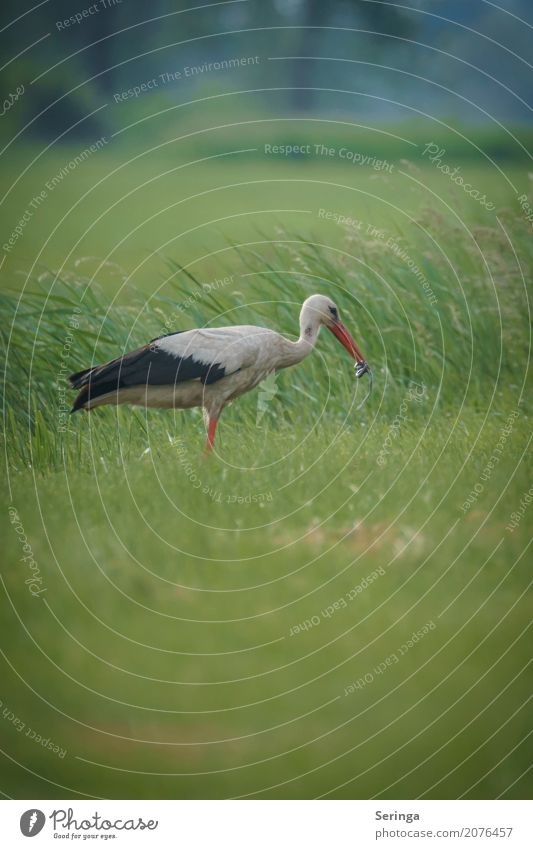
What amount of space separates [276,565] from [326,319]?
236 centimetres

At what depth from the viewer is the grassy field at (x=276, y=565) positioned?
607 centimetres

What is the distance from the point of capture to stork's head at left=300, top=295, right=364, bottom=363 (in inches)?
323

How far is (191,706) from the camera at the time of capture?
6.09 meters

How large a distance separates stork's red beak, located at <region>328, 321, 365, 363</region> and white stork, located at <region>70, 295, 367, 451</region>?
0.35m

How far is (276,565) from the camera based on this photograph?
6.47 meters

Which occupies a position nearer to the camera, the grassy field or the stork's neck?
the grassy field

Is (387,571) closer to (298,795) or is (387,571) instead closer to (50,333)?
(298,795)

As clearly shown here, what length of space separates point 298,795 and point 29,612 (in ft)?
5.48

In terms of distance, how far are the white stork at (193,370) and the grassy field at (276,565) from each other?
319 millimetres

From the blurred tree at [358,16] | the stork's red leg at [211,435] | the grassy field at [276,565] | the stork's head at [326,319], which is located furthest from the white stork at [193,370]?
the blurred tree at [358,16]

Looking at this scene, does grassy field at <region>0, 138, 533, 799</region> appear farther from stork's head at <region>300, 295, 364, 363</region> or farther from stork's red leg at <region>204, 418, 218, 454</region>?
stork's head at <region>300, 295, 364, 363</region>

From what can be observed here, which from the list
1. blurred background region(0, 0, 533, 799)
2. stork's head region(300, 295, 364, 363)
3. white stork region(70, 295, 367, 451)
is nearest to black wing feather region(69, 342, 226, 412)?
white stork region(70, 295, 367, 451)

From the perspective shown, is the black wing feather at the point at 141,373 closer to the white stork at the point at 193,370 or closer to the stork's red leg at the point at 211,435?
the white stork at the point at 193,370

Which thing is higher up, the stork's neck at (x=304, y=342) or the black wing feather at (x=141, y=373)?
the stork's neck at (x=304, y=342)
